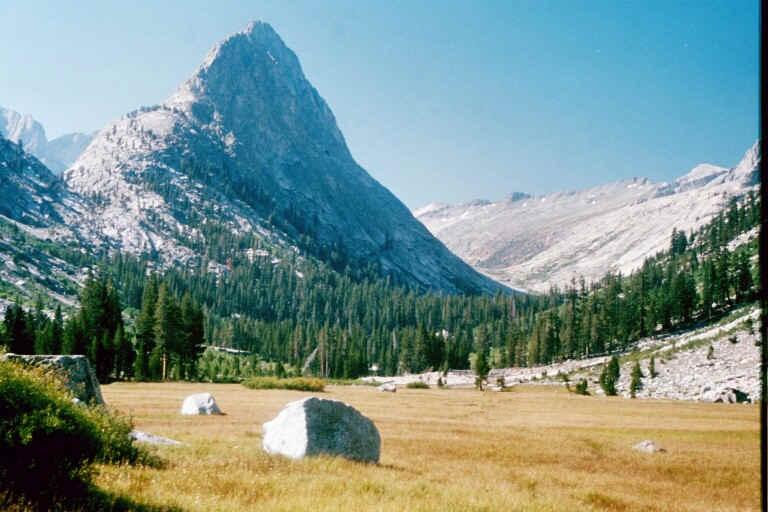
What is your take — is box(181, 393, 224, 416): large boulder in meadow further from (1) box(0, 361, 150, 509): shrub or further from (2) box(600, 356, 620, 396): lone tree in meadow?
(2) box(600, 356, 620, 396): lone tree in meadow

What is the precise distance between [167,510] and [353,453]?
1066 cm

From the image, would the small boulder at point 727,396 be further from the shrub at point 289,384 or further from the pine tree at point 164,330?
the pine tree at point 164,330

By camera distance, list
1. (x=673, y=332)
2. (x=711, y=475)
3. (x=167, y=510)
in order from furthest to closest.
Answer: (x=673, y=332), (x=711, y=475), (x=167, y=510)

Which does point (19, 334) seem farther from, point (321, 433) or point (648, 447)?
point (648, 447)

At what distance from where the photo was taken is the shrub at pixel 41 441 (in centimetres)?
1018

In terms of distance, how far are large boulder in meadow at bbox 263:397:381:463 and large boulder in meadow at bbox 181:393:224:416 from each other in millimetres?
18324

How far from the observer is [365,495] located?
1341cm

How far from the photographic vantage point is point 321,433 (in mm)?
20172

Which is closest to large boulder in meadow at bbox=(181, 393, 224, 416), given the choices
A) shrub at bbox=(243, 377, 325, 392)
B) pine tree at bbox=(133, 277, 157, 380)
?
shrub at bbox=(243, 377, 325, 392)

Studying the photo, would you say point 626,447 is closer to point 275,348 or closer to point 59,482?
point 59,482

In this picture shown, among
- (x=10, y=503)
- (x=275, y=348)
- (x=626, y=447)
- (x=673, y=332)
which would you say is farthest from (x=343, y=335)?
(x=10, y=503)

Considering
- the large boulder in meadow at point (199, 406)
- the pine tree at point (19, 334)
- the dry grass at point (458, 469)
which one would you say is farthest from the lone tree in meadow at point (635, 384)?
the pine tree at point (19, 334)

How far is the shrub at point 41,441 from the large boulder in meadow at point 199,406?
2638 cm

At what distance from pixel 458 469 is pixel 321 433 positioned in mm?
6118
